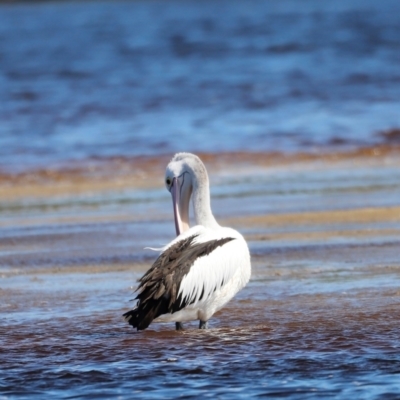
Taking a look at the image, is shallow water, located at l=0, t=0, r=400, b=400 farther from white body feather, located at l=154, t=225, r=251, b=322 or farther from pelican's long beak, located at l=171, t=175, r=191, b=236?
pelican's long beak, located at l=171, t=175, r=191, b=236

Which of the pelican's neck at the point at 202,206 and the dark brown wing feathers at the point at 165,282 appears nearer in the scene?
the dark brown wing feathers at the point at 165,282

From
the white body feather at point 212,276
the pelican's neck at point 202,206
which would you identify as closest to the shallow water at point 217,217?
the white body feather at point 212,276

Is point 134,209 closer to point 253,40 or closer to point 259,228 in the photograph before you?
point 259,228

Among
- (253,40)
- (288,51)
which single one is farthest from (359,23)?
(288,51)

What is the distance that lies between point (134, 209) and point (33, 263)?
239cm

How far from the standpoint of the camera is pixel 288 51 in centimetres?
2964

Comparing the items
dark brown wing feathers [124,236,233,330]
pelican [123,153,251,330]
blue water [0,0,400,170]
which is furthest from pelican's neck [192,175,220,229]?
blue water [0,0,400,170]

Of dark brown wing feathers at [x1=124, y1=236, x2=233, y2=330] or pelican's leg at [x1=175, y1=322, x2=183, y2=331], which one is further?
pelican's leg at [x1=175, y1=322, x2=183, y2=331]

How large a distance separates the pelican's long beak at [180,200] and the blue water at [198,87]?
8.01 metres

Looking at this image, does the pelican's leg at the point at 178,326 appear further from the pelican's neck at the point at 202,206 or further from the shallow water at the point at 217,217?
the pelican's neck at the point at 202,206

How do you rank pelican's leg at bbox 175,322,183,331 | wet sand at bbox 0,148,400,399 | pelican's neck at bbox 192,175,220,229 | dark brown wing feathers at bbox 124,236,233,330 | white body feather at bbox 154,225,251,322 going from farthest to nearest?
pelican's neck at bbox 192,175,220,229 < pelican's leg at bbox 175,322,183,331 < white body feather at bbox 154,225,251,322 < dark brown wing feathers at bbox 124,236,233,330 < wet sand at bbox 0,148,400,399

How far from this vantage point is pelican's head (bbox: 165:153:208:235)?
6.48 metres

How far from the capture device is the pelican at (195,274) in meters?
5.64

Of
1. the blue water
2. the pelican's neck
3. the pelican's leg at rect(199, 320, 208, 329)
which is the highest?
the blue water
